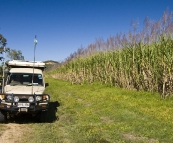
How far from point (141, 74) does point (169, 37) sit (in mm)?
2965

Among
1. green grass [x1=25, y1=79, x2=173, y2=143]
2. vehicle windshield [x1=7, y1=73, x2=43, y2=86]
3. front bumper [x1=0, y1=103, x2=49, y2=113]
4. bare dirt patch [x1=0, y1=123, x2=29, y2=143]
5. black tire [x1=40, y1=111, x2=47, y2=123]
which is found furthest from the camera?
→ vehicle windshield [x1=7, y1=73, x2=43, y2=86]

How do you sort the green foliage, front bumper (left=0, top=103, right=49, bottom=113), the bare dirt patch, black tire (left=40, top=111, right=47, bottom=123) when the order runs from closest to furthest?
the bare dirt patch → front bumper (left=0, top=103, right=49, bottom=113) → black tire (left=40, top=111, right=47, bottom=123) → the green foliage

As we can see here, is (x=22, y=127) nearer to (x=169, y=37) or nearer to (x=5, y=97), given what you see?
(x=5, y=97)

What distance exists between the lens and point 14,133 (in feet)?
21.9

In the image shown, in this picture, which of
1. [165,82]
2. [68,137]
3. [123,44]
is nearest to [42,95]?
[68,137]

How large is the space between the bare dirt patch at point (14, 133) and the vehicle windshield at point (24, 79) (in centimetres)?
181

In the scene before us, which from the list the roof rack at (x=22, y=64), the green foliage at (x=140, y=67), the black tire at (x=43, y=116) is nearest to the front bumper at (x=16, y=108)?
the black tire at (x=43, y=116)

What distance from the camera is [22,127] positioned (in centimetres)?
739

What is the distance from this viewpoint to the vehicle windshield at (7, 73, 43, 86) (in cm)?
886

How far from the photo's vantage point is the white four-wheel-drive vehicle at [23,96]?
7430mm

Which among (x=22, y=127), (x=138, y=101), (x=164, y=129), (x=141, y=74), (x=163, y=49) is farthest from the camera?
(x=141, y=74)

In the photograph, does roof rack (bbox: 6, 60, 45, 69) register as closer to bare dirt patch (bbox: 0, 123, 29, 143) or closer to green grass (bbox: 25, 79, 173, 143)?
green grass (bbox: 25, 79, 173, 143)

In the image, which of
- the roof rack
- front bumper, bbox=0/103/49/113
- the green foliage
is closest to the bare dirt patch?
front bumper, bbox=0/103/49/113

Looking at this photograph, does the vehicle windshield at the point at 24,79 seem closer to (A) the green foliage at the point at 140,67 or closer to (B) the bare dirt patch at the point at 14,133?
(B) the bare dirt patch at the point at 14,133
